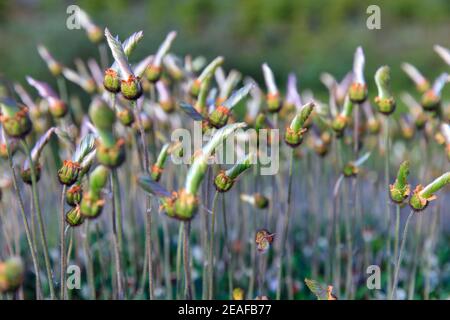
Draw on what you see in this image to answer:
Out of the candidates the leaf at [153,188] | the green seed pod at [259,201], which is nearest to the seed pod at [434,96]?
the green seed pod at [259,201]

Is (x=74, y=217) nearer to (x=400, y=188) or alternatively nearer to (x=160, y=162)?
(x=160, y=162)

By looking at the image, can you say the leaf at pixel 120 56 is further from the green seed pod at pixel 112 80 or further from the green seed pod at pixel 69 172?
the green seed pod at pixel 69 172

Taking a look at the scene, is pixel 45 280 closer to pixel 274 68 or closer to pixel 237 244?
pixel 237 244

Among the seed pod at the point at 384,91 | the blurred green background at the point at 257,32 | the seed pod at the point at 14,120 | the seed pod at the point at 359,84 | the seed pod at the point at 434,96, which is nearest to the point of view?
the seed pod at the point at 14,120

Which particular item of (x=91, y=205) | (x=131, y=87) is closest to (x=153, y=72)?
(x=131, y=87)

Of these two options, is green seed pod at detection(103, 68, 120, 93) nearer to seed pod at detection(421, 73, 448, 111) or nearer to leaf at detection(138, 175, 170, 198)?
leaf at detection(138, 175, 170, 198)

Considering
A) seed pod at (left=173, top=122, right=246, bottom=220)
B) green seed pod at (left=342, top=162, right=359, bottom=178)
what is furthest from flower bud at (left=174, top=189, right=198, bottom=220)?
green seed pod at (left=342, top=162, right=359, bottom=178)

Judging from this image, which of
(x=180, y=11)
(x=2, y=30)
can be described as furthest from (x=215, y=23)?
(x=2, y=30)
